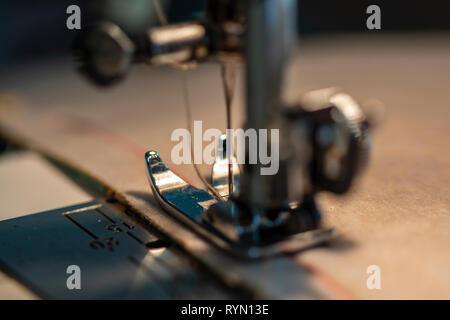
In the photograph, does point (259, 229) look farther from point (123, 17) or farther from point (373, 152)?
point (123, 17)

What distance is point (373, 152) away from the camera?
4.12 ft

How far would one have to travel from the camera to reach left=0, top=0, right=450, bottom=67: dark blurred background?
258 cm

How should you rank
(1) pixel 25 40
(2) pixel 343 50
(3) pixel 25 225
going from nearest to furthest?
(3) pixel 25 225, (2) pixel 343 50, (1) pixel 25 40

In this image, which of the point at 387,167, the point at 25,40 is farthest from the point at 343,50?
the point at 25,40

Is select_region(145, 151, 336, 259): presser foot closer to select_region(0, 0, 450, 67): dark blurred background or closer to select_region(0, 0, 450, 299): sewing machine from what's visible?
select_region(0, 0, 450, 299): sewing machine

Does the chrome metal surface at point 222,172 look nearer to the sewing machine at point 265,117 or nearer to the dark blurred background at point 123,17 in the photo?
the sewing machine at point 265,117

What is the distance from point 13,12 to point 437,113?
2047mm

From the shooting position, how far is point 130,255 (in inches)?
32.3

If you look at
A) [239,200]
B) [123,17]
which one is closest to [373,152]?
[239,200]

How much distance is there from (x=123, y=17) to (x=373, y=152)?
1675 millimetres

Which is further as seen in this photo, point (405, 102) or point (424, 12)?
point (424, 12)

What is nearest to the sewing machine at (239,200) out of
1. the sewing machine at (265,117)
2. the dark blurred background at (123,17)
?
the sewing machine at (265,117)

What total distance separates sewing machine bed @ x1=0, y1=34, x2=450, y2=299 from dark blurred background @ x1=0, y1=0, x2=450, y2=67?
440mm
